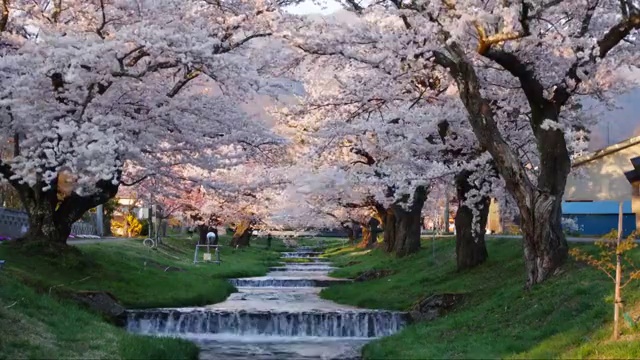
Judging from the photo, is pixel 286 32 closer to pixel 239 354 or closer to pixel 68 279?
pixel 239 354

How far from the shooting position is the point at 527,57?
18.7 meters

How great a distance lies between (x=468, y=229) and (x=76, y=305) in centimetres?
1318

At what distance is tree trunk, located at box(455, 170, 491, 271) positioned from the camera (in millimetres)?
25016

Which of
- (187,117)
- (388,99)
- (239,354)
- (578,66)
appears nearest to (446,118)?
(388,99)

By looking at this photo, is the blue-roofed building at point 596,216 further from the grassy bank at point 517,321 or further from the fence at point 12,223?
the fence at point 12,223

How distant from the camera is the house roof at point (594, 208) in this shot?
180 feet

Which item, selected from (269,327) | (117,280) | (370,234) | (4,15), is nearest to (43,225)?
(117,280)

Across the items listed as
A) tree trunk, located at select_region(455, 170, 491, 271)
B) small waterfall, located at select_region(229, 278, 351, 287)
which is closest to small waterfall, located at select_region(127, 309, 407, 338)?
tree trunk, located at select_region(455, 170, 491, 271)

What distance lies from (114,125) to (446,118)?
32.7 feet

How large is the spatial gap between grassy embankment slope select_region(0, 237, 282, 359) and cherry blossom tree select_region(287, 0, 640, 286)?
8.36 m

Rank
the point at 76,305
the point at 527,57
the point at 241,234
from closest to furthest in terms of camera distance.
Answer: the point at 527,57, the point at 76,305, the point at 241,234

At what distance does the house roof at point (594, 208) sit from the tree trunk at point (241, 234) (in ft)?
88.3

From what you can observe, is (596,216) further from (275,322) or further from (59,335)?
(59,335)

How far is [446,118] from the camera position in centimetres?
2292
